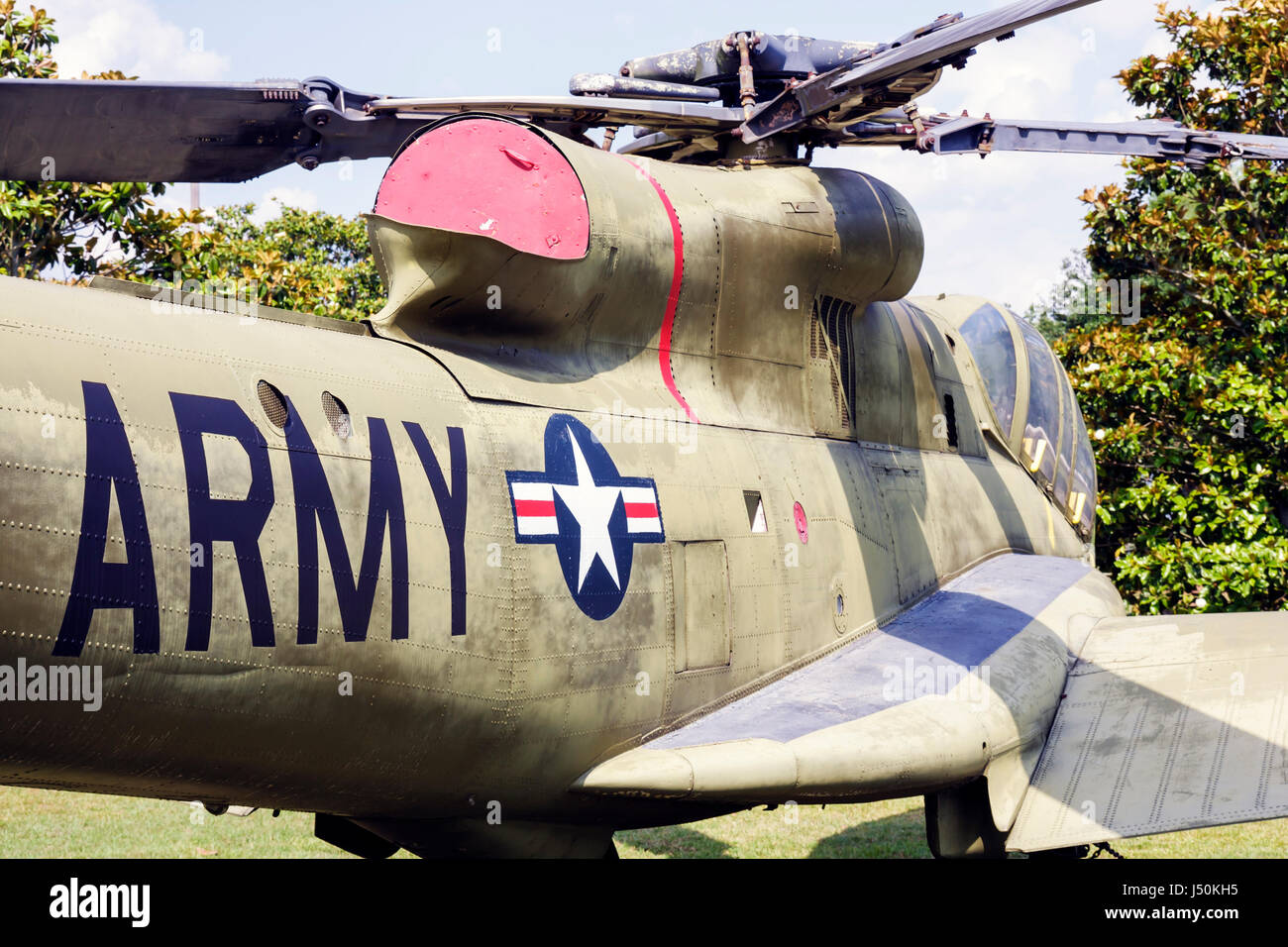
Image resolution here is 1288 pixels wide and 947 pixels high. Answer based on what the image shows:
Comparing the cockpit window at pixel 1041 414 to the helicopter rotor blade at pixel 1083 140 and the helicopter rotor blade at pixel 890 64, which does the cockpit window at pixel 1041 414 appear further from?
the helicopter rotor blade at pixel 890 64

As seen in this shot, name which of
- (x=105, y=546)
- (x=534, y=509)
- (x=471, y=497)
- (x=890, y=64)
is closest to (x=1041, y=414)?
(x=890, y=64)

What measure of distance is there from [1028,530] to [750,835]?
3648 mm

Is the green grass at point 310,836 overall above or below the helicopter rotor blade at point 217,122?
below

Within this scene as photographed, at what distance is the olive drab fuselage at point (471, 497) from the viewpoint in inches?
183

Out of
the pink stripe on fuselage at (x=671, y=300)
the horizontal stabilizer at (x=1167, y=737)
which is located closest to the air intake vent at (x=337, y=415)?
the pink stripe on fuselage at (x=671, y=300)

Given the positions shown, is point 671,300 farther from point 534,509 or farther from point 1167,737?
point 1167,737

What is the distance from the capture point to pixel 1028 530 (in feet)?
35.2

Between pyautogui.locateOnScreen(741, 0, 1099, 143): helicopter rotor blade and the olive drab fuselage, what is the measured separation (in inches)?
19.7

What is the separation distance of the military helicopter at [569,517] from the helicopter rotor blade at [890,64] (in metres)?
0.03

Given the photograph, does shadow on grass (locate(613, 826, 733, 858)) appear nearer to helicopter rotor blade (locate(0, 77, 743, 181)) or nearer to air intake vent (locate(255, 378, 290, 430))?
helicopter rotor blade (locate(0, 77, 743, 181))

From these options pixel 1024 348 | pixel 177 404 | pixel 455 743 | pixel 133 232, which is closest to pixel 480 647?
pixel 455 743

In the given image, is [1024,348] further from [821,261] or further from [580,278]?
[580,278]

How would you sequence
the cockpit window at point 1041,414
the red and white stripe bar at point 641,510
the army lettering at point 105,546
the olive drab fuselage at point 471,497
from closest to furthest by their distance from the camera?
1. the army lettering at point 105,546
2. the olive drab fuselage at point 471,497
3. the red and white stripe bar at point 641,510
4. the cockpit window at point 1041,414

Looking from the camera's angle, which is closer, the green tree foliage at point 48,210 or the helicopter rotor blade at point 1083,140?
the helicopter rotor blade at point 1083,140
